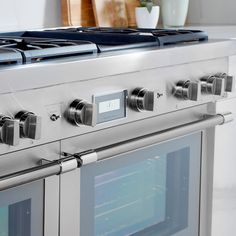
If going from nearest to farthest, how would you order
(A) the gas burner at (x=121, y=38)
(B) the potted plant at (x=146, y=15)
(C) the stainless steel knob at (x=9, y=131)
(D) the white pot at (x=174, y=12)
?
(C) the stainless steel knob at (x=9, y=131), (A) the gas burner at (x=121, y=38), (B) the potted plant at (x=146, y=15), (D) the white pot at (x=174, y=12)

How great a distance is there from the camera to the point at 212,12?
8.28ft

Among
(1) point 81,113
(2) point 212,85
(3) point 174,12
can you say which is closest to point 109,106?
(1) point 81,113

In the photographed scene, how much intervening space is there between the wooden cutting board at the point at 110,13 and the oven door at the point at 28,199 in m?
1.04

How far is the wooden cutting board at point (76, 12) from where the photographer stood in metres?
2.04

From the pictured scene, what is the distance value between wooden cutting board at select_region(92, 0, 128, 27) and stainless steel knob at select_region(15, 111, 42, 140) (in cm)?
110

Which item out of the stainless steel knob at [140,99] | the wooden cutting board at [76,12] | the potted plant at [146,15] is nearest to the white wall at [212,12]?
the potted plant at [146,15]

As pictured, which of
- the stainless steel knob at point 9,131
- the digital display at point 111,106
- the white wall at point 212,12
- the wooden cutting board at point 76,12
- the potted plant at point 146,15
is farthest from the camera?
the white wall at point 212,12

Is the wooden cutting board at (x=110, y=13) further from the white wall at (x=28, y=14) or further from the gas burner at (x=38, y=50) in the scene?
the gas burner at (x=38, y=50)

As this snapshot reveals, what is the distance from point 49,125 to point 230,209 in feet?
2.72

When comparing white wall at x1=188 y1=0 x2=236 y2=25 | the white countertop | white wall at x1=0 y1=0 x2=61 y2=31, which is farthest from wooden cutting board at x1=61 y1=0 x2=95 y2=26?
white wall at x1=188 y1=0 x2=236 y2=25

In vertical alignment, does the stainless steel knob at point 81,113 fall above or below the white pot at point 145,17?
below

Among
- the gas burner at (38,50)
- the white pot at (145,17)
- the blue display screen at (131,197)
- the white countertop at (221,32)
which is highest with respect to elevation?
the white pot at (145,17)

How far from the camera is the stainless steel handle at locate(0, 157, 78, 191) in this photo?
103cm

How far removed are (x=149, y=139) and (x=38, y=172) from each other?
0.34 metres
